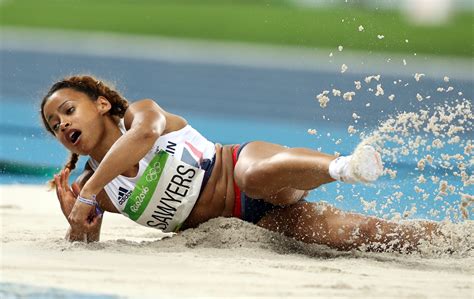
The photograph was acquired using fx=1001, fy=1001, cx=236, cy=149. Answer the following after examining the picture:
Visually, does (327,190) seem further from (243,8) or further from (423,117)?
(243,8)

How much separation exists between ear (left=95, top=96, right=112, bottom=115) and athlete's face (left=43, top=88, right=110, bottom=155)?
0.05ft

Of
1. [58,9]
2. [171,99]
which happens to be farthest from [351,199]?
[58,9]

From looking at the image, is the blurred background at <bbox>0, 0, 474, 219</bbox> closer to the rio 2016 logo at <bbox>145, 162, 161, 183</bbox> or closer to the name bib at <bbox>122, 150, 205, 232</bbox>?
the name bib at <bbox>122, 150, 205, 232</bbox>

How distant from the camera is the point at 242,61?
15523 mm

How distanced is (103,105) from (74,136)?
25 centimetres

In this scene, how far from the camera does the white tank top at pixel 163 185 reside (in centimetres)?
473

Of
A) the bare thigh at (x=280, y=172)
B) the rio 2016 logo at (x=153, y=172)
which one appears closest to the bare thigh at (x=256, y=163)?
the bare thigh at (x=280, y=172)

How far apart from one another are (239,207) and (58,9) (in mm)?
15912

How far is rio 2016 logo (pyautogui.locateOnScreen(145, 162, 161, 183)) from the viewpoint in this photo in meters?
4.73

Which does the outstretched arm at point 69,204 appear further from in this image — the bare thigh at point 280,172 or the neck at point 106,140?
the bare thigh at point 280,172

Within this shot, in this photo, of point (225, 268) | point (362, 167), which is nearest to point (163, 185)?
point (225, 268)

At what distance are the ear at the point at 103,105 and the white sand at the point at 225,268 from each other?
25.5 inches

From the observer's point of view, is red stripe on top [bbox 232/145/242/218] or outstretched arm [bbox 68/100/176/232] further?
red stripe on top [bbox 232/145/242/218]

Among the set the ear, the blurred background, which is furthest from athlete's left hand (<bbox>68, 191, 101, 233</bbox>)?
the blurred background
